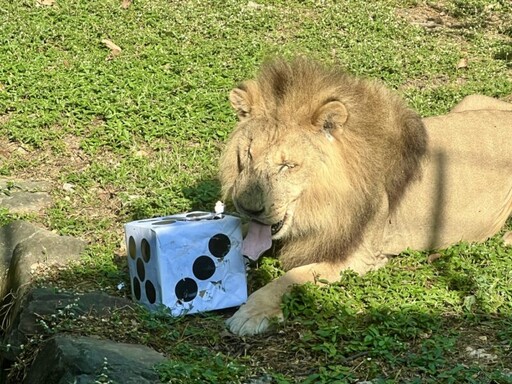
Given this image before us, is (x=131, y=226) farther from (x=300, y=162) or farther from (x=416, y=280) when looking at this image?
(x=416, y=280)

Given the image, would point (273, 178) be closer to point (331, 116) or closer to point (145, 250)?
point (331, 116)

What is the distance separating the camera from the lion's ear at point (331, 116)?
203 inches

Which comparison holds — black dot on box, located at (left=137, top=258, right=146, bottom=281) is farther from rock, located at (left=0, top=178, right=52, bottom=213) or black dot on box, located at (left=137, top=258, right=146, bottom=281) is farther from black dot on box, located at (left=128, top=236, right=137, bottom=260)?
rock, located at (left=0, top=178, right=52, bottom=213)

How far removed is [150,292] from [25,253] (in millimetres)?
1120

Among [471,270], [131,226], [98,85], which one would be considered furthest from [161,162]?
[471,270]

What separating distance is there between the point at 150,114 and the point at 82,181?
3.80 feet

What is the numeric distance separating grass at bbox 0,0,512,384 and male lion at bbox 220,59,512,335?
20 cm

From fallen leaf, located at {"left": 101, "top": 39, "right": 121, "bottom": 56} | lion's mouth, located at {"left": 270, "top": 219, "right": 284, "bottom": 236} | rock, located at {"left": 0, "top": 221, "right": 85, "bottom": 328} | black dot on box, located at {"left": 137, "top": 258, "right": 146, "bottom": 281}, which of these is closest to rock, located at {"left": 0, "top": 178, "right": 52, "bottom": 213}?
rock, located at {"left": 0, "top": 221, "right": 85, "bottom": 328}

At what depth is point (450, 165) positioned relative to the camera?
20.4 feet

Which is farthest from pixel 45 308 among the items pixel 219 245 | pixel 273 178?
pixel 273 178

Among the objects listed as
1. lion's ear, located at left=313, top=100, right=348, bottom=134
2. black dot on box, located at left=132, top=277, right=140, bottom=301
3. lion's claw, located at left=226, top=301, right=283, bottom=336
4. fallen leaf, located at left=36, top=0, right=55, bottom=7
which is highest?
fallen leaf, located at left=36, top=0, right=55, bottom=7

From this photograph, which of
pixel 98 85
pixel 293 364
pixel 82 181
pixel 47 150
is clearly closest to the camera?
pixel 293 364

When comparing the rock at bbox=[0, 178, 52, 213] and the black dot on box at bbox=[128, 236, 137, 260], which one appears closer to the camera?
the black dot on box at bbox=[128, 236, 137, 260]

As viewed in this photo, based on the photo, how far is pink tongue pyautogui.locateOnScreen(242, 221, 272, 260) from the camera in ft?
17.5
